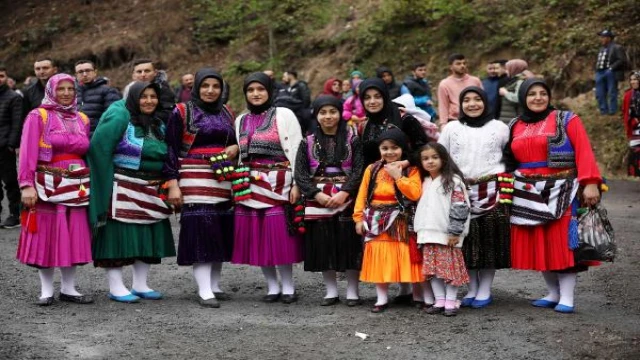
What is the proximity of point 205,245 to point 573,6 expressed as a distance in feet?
43.7

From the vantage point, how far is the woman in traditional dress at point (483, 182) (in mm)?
6855

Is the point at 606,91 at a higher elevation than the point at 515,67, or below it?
below

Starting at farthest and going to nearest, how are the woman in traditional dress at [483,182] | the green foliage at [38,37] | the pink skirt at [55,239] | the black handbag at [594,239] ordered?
1. the green foliage at [38,37]
2. the pink skirt at [55,239]
3. the woman in traditional dress at [483,182]
4. the black handbag at [594,239]

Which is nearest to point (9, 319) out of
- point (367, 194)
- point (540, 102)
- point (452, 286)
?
point (367, 194)

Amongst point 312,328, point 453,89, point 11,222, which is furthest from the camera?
point 11,222

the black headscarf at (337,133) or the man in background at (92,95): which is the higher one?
the man in background at (92,95)

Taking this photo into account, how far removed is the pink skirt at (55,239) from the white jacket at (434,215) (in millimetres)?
2746

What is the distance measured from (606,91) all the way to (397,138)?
10.4m

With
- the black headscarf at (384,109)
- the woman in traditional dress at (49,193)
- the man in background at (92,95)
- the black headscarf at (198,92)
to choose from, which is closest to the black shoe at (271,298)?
the woman in traditional dress at (49,193)

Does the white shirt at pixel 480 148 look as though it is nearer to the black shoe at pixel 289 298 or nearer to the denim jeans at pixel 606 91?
the black shoe at pixel 289 298

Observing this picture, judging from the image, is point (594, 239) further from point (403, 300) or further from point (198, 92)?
point (198, 92)

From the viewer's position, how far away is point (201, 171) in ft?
23.8

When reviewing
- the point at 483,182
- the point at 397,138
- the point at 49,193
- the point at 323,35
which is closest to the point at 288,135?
the point at 397,138

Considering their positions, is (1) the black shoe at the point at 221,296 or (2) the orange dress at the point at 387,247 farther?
(1) the black shoe at the point at 221,296
